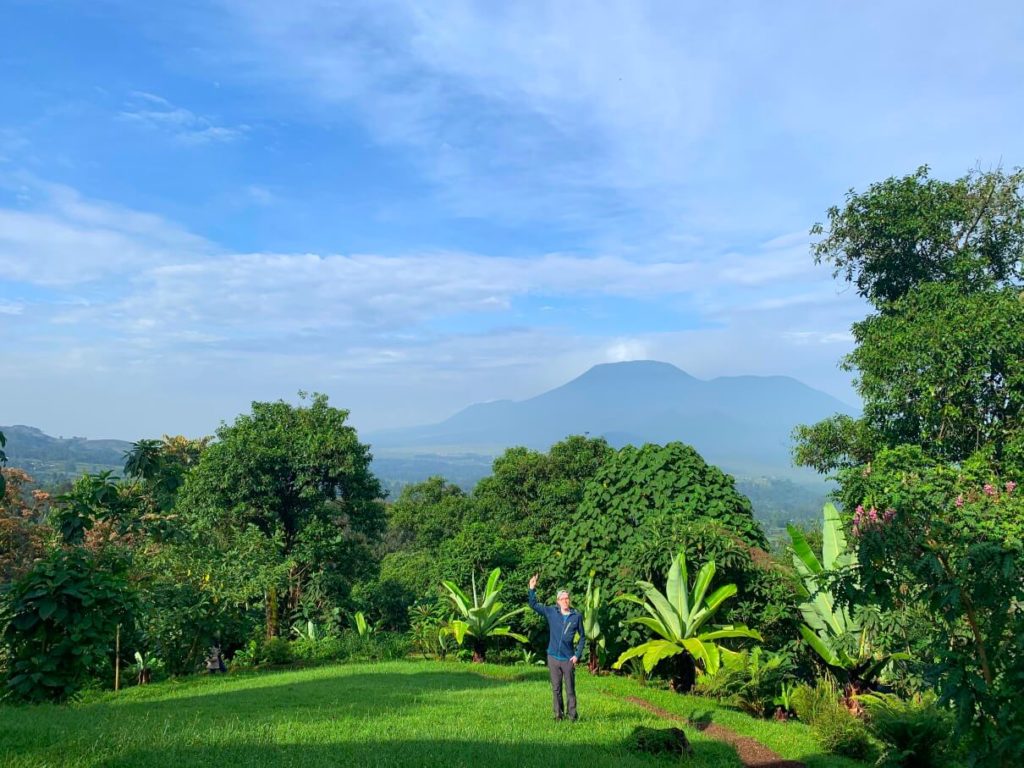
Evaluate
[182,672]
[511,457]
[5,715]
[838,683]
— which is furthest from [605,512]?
[511,457]

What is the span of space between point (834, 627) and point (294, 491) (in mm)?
17843

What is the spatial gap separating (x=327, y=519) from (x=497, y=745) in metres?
17.7

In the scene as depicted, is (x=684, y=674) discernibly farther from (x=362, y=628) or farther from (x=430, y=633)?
(x=362, y=628)

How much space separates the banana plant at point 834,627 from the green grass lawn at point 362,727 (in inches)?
65.9

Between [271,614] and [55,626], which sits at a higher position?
[55,626]

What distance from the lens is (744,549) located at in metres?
12.1

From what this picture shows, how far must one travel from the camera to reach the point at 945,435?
739 inches

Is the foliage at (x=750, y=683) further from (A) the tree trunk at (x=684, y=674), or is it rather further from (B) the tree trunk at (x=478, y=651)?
(B) the tree trunk at (x=478, y=651)

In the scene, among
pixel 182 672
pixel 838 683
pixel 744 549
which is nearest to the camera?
pixel 838 683

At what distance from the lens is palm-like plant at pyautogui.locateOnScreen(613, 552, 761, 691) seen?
36.4 feet

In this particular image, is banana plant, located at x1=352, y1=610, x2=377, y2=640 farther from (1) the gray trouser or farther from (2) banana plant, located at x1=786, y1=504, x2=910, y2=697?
(2) banana plant, located at x1=786, y1=504, x2=910, y2=697

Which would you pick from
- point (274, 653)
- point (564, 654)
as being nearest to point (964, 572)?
point (564, 654)

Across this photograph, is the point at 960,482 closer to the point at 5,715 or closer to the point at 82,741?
the point at 82,741

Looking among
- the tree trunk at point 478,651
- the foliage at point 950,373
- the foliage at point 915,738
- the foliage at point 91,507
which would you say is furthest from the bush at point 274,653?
the foliage at point 950,373
